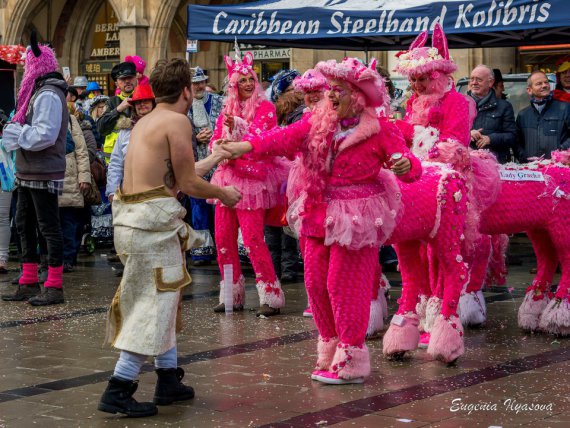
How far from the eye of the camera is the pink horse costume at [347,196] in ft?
22.9

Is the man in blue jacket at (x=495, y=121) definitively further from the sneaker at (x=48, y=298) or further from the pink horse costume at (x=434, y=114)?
the sneaker at (x=48, y=298)

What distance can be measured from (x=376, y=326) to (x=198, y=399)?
2264 millimetres

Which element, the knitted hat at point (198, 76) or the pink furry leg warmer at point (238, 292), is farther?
the knitted hat at point (198, 76)

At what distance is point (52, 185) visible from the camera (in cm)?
1035

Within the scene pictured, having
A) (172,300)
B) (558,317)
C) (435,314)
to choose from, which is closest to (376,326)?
(435,314)

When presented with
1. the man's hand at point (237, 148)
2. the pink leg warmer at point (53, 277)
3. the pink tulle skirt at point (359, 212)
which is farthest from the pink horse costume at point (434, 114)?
the pink leg warmer at point (53, 277)

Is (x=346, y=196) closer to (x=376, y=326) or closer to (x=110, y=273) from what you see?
(x=376, y=326)

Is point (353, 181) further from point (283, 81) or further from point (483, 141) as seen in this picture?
point (283, 81)

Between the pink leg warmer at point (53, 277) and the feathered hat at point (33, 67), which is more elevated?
the feathered hat at point (33, 67)

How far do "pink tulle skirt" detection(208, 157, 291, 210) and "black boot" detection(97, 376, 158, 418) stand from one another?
3.59 m

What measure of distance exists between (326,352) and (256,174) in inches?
114

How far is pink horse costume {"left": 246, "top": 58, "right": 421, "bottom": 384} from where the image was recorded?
6984mm

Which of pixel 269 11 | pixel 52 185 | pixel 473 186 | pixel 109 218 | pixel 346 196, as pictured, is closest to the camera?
pixel 346 196

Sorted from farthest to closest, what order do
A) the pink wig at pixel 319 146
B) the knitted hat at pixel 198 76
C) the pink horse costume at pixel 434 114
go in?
the knitted hat at pixel 198 76, the pink horse costume at pixel 434 114, the pink wig at pixel 319 146
